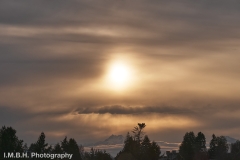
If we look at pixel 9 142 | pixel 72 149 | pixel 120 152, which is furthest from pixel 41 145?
pixel 120 152

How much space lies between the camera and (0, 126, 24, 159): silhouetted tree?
115750mm

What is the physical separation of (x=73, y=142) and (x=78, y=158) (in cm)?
439

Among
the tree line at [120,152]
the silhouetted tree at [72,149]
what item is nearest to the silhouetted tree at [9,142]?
the tree line at [120,152]

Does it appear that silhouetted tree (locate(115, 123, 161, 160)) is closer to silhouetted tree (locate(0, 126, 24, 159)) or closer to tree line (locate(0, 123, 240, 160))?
tree line (locate(0, 123, 240, 160))

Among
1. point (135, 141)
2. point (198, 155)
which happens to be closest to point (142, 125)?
point (135, 141)

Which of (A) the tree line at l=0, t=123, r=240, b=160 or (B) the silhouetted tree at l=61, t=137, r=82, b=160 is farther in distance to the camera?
(B) the silhouetted tree at l=61, t=137, r=82, b=160

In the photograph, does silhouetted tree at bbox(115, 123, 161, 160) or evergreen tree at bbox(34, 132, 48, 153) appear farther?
silhouetted tree at bbox(115, 123, 161, 160)

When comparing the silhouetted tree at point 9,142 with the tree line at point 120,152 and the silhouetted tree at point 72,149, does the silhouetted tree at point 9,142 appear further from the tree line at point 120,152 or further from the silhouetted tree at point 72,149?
the silhouetted tree at point 72,149

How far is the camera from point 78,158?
496 feet

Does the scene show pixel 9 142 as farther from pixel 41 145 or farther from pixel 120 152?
pixel 120 152

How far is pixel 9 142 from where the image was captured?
116 meters

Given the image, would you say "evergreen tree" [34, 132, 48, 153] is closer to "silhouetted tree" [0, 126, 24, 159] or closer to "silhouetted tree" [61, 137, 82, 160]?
"silhouetted tree" [0, 126, 24, 159]

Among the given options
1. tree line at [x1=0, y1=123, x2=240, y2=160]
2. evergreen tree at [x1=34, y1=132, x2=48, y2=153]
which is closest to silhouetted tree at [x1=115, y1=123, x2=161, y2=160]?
tree line at [x1=0, y1=123, x2=240, y2=160]

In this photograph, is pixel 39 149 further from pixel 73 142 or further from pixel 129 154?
pixel 129 154
